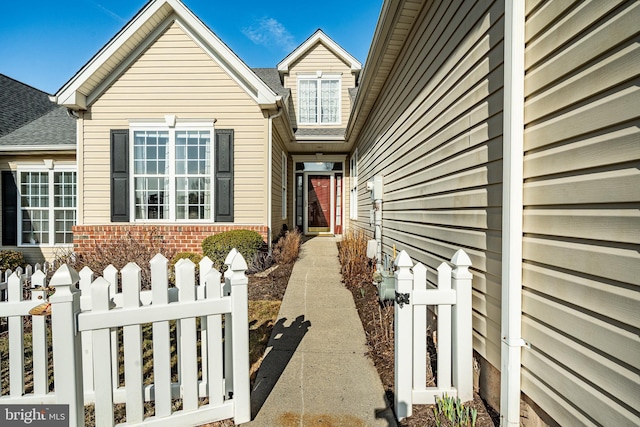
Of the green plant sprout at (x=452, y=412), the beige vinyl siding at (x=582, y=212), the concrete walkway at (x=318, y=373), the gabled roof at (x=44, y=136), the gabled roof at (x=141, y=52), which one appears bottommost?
the concrete walkway at (x=318, y=373)

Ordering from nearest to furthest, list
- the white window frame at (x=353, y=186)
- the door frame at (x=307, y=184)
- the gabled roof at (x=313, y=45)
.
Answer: the white window frame at (x=353, y=186), the gabled roof at (x=313, y=45), the door frame at (x=307, y=184)

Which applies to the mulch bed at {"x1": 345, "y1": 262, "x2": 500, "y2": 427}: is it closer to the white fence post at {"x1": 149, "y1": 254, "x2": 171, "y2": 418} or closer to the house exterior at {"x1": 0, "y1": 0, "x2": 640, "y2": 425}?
the house exterior at {"x1": 0, "y1": 0, "x2": 640, "y2": 425}

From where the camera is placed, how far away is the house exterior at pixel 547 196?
1.35 m

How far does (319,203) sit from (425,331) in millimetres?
9476

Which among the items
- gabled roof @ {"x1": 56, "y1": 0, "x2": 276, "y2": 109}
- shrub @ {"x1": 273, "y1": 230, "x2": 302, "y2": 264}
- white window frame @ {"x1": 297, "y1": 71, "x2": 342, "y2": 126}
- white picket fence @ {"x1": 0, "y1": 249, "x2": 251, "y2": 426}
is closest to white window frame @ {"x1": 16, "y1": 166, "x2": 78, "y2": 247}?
gabled roof @ {"x1": 56, "y1": 0, "x2": 276, "y2": 109}

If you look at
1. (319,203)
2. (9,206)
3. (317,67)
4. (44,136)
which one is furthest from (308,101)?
(9,206)

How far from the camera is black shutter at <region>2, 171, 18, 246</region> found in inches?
328

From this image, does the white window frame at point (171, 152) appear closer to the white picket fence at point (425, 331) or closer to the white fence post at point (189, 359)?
the white fence post at point (189, 359)

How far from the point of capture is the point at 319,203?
457 inches

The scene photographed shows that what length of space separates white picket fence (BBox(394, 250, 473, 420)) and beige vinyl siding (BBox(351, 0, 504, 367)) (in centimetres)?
20

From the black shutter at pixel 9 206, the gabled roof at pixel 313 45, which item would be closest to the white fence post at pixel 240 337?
the black shutter at pixel 9 206

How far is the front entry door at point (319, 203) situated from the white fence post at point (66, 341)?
9.89 m

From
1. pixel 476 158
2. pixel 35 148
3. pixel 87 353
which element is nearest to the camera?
pixel 87 353

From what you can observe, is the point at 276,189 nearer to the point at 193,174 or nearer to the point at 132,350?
the point at 193,174
